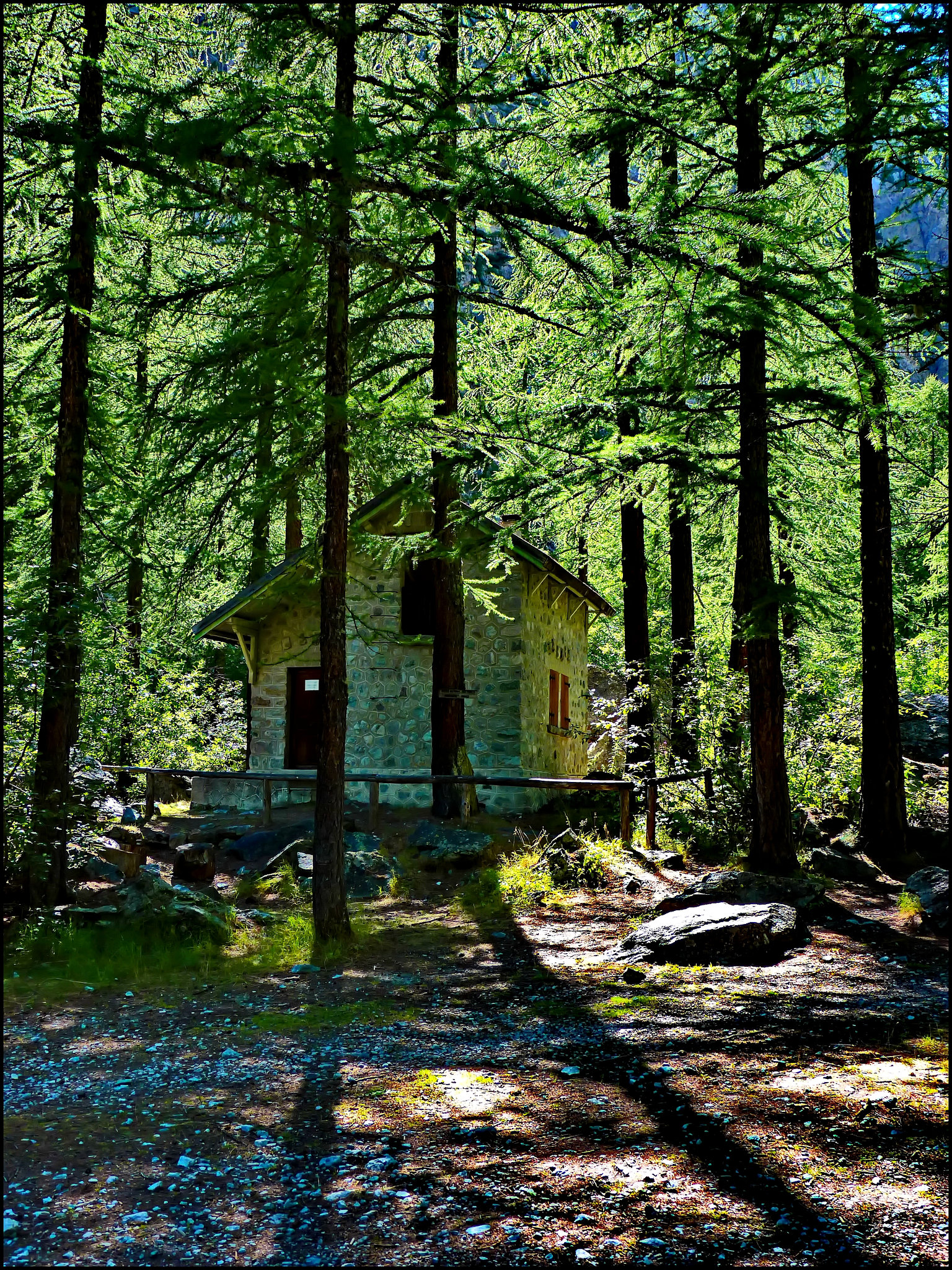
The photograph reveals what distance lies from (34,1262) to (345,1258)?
1027 millimetres

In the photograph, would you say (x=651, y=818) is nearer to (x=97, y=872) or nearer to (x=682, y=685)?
(x=682, y=685)

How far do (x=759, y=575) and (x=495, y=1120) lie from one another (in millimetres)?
7347

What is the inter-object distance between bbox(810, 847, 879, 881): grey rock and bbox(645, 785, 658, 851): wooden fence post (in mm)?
2214

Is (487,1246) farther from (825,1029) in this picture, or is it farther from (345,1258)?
(825,1029)

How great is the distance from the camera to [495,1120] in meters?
4.61

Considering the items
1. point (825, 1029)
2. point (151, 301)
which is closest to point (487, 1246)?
point (825, 1029)

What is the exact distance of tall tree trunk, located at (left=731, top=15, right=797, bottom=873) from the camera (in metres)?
10.6

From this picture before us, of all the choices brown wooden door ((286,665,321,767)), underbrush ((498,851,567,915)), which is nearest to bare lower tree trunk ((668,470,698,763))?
underbrush ((498,851,567,915))

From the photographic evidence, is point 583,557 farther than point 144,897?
Yes

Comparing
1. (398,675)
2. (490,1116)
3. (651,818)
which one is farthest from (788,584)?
(398,675)

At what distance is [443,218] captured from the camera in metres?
9.27

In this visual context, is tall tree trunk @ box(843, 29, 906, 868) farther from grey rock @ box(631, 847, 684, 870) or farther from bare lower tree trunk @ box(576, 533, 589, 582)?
bare lower tree trunk @ box(576, 533, 589, 582)

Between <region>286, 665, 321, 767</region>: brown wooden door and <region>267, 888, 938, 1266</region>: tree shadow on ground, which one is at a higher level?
<region>286, 665, 321, 767</region>: brown wooden door

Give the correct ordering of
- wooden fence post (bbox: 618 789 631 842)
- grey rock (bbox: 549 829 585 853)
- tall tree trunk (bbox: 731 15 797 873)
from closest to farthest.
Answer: tall tree trunk (bbox: 731 15 797 873) → grey rock (bbox: 549 829 585 853) → wooden fence post (bbox: 618 789 631 842)
